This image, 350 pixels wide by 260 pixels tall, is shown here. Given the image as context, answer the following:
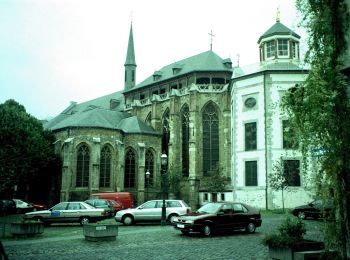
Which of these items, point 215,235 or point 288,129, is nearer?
point 288,129

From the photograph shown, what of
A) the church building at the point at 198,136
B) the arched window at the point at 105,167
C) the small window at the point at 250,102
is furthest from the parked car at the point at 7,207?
the small window at the point at 250,102

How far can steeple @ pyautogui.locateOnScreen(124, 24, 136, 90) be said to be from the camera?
61.4 m

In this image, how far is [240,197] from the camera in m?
34.0

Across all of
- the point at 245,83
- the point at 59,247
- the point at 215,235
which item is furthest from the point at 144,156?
the point at 59,247

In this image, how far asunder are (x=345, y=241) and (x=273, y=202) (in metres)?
24.8

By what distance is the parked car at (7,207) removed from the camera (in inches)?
1310

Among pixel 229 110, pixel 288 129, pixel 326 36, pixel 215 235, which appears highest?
pixel 229 110

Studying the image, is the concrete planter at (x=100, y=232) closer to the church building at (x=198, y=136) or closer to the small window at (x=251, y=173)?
the church building at (x=198, y=136)

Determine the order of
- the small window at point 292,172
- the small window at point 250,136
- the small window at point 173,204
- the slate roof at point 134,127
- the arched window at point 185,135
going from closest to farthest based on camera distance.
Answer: the small window at point 173,204 → the small window at point 292,172 → the small window at point 250,136 → the slate roof at point 134,127 → the arched window at point 185,135

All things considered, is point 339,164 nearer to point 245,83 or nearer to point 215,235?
point 215,235

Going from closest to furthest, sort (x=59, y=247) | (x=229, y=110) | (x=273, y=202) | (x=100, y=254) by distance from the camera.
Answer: (x=100, y=254) < (x=59, y=247) < (x=273, y=202) < (x=229, y=110)

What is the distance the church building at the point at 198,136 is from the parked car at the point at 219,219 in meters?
13.6

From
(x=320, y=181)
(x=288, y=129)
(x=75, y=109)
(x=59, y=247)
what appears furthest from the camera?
(x=75, y=109)

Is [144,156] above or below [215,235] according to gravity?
above
